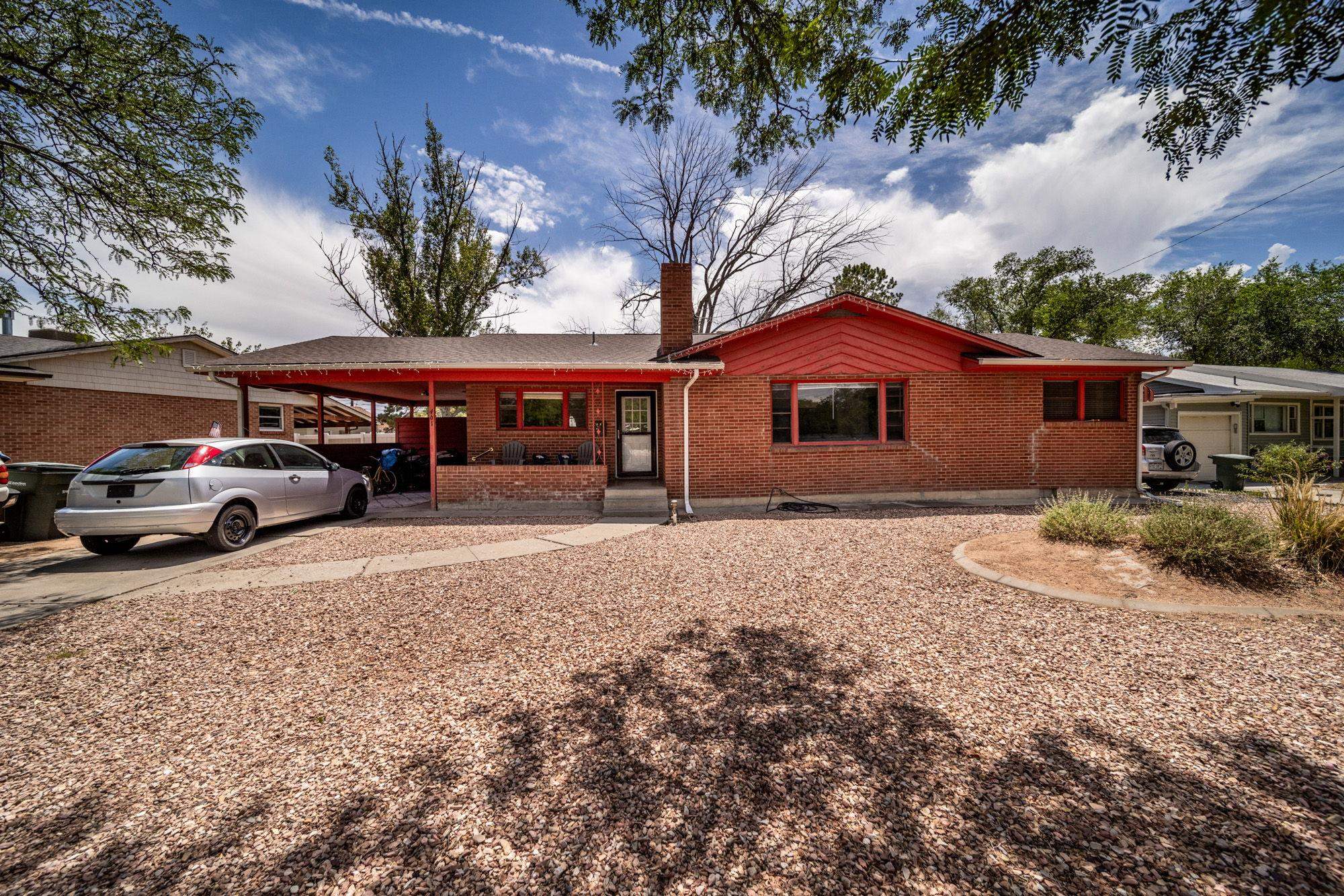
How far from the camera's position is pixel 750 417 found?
34.3 ft

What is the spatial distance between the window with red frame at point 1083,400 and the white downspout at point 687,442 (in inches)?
313

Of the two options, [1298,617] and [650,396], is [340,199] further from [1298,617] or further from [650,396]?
[1298,617]

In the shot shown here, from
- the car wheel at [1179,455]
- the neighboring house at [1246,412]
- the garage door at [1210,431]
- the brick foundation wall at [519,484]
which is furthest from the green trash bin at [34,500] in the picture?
the garage door at [1210,431]

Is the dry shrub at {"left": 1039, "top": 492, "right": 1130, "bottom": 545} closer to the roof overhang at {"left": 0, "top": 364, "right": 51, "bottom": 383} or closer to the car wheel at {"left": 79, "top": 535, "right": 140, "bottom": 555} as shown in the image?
the car wheel at {"left": 79, "top": 535, "right": 140, "bottom": 555}

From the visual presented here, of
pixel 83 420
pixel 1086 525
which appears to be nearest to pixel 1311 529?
pixel 1086 525

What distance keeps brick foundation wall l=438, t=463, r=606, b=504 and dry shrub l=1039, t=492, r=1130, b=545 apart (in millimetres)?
7265

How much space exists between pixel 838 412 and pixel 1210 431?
54.4 ft

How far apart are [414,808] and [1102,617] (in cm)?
523

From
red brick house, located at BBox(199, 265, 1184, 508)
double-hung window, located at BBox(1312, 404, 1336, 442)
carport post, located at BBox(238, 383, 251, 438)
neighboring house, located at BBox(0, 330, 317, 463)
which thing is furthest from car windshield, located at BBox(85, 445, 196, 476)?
double-hung window, located at BBox(1312, 404, 1336, 442)

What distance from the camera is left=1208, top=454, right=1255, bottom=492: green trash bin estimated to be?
13539mm

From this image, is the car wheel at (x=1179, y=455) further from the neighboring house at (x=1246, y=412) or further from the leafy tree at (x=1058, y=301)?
the leafy tree at (x=1058, y=301)

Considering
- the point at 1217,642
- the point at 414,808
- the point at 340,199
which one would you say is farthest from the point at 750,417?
the point at 340,199

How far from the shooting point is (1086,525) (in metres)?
5.88

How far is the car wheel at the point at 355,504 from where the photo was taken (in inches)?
367
